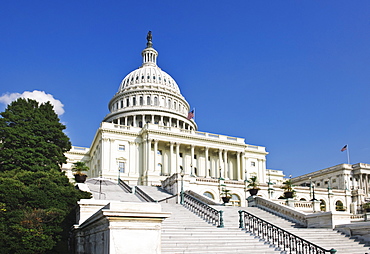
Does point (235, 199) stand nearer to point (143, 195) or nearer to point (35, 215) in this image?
point (143, 195)

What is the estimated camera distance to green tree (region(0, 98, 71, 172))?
3641 centimetres

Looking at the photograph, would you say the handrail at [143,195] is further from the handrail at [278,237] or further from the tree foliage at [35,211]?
the handrail at [278,237]

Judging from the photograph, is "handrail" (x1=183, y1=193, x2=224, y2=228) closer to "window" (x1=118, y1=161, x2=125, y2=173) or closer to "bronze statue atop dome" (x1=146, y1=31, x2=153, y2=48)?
"window" (x1=118, y1=161, x2=125, y2=173)

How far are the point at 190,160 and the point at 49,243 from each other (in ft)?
206

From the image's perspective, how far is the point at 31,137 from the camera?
38.4 m

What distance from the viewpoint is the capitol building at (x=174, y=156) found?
6162 cm

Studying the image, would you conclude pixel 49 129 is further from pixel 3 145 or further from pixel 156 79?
pixel 156 79

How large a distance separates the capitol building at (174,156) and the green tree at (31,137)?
13191mm

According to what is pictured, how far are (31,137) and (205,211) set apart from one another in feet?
69.4

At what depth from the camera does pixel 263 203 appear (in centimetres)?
3189

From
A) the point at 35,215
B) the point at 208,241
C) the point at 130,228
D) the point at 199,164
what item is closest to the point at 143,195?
the point at 35,215

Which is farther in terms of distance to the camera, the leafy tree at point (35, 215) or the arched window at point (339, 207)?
the arched window at point (339, 207)

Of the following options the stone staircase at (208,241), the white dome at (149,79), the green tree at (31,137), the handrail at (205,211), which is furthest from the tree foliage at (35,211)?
the white dome at (149,79)

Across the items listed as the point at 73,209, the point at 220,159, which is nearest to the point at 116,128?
the point at 220,159
